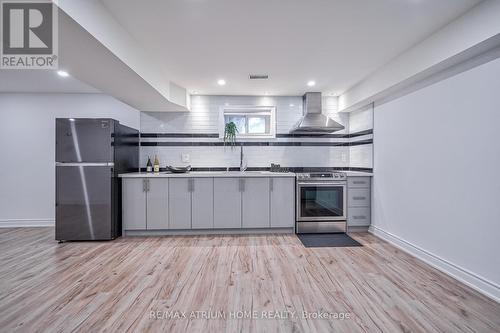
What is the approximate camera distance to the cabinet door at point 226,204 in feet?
10.8

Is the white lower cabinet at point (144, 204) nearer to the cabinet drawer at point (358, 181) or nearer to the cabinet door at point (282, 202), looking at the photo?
the cabinet door at point (282, 202)

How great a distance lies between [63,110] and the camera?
3799mm

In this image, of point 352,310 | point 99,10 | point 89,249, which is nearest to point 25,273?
point 89,249

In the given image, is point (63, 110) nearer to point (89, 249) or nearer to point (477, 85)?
point (89, 249)

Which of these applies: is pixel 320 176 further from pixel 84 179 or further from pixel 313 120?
pixel 84 179

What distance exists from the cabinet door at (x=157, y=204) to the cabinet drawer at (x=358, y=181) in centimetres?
295

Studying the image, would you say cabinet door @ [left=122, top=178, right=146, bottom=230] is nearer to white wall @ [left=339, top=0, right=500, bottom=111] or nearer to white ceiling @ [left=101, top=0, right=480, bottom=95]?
white ceiling @ [left=101, top=0, right=480, bottom=95]

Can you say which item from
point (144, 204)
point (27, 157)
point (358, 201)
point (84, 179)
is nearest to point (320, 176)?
point (358, 201)

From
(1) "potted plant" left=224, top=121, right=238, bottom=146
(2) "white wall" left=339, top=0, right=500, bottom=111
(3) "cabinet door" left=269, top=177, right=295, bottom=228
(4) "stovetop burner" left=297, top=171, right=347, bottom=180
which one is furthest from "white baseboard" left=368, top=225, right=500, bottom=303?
(1) "potted plant" left=224, top=121, right=238, bottom=146

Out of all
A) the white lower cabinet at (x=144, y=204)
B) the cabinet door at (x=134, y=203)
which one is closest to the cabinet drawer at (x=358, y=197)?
the white lower cabinet at (x=144, y=204)

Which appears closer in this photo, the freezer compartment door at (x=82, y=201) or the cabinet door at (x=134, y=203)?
the freezer compartment door at (x=82, y=201)

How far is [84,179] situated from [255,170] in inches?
104

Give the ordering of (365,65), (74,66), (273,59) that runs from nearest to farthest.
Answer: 1. (74,66)
2. (273,59)
3. (365,65)

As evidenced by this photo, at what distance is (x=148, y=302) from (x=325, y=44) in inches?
118
